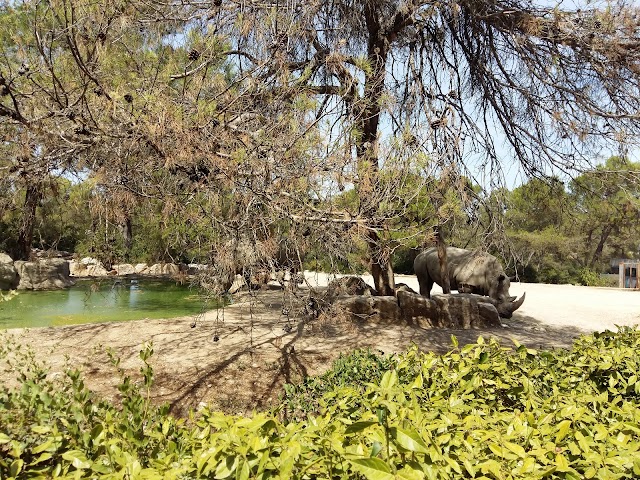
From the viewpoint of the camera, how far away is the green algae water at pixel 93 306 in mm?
9516

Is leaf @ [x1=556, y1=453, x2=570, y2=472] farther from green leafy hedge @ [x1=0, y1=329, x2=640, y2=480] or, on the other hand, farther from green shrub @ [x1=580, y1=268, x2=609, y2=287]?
green shrub @ [x1=580, y1=268, x2=609, y2=287]

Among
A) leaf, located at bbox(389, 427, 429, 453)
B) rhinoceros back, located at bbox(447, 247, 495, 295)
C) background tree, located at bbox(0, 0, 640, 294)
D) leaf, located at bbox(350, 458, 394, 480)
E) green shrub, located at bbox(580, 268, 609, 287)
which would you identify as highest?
background tree, located at bbox(0, 0, 640, 294)

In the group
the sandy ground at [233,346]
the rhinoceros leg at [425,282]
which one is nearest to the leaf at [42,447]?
the sandy ground at [233,346]

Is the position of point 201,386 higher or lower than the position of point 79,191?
lower

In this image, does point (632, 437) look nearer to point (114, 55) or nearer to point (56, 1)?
point (56, 1)

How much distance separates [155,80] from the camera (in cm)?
369

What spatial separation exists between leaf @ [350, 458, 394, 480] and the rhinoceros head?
30.1 ft

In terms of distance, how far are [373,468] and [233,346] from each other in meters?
5.56

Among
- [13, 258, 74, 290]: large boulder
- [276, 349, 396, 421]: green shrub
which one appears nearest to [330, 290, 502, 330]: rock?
[276, 349, 396, 421]: green shrub

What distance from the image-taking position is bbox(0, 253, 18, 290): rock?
14.0 metres

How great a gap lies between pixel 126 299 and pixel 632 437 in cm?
1259

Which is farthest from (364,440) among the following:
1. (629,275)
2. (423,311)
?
(629,275)

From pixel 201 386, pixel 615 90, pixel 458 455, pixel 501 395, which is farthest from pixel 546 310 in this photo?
pixel 458 455

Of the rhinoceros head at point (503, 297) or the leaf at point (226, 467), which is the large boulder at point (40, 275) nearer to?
the rhinoceros head at point (503, 297)
